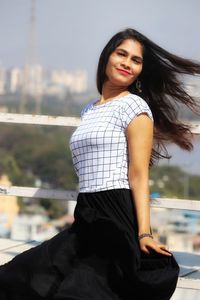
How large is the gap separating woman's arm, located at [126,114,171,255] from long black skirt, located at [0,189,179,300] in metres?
0.04

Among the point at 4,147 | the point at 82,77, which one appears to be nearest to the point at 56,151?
the point at 4,147

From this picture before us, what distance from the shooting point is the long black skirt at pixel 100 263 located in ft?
13.5

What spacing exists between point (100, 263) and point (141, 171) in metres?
0.42

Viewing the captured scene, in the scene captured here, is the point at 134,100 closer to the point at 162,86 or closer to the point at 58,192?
the point at 162,86

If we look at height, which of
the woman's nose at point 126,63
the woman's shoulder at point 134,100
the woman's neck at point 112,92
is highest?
the woman's nose at point 126,63

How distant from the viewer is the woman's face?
14.3 ft

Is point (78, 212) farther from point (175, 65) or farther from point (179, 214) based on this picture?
point (179, 214)

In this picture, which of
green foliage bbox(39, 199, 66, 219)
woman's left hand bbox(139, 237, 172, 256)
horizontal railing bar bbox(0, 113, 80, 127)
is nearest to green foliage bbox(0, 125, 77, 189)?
green foliage bbox(39, 199, 66, 219)

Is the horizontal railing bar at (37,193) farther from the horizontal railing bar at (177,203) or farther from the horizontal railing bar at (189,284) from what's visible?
the horizontal railing bar at (189,284)

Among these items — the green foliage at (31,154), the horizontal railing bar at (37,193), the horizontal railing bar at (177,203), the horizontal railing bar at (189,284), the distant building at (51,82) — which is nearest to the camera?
the horizontal railing bar at (189,284)

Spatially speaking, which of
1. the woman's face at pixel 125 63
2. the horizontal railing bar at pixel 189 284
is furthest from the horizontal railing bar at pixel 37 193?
the woman's face at pixel 125 63

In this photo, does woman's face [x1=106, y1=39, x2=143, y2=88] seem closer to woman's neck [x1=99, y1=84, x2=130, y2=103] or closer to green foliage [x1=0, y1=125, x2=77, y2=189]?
woman's neck [x1=99, y1=84, x2=130, y2=103]

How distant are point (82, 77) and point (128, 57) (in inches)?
6910

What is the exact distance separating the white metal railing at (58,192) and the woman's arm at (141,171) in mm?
1256
